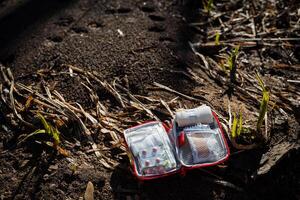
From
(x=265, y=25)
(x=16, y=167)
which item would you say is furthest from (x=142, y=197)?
(x=265, y=25)

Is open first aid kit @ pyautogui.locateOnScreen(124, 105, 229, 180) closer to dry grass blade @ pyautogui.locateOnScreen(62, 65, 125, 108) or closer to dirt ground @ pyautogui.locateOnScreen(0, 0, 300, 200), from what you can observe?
dirt ground @ pyautogui.locateOnScreen(0, 0, 300, 200)

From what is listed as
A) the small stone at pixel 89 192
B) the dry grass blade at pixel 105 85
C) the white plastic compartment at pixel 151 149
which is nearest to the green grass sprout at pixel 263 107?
the white plastic compartment at pixel 151 149

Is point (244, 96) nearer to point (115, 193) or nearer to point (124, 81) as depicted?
point (124, 81)

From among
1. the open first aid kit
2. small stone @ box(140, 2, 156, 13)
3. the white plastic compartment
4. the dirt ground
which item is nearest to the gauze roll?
the open first aid kit

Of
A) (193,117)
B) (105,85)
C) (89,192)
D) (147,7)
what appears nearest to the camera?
(89,192)

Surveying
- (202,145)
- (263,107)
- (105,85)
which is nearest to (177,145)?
(202,145)

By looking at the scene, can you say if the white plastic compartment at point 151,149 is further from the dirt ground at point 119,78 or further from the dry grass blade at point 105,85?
the dry grass blade at point 105,85

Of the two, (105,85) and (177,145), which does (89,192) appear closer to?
(177,145)
